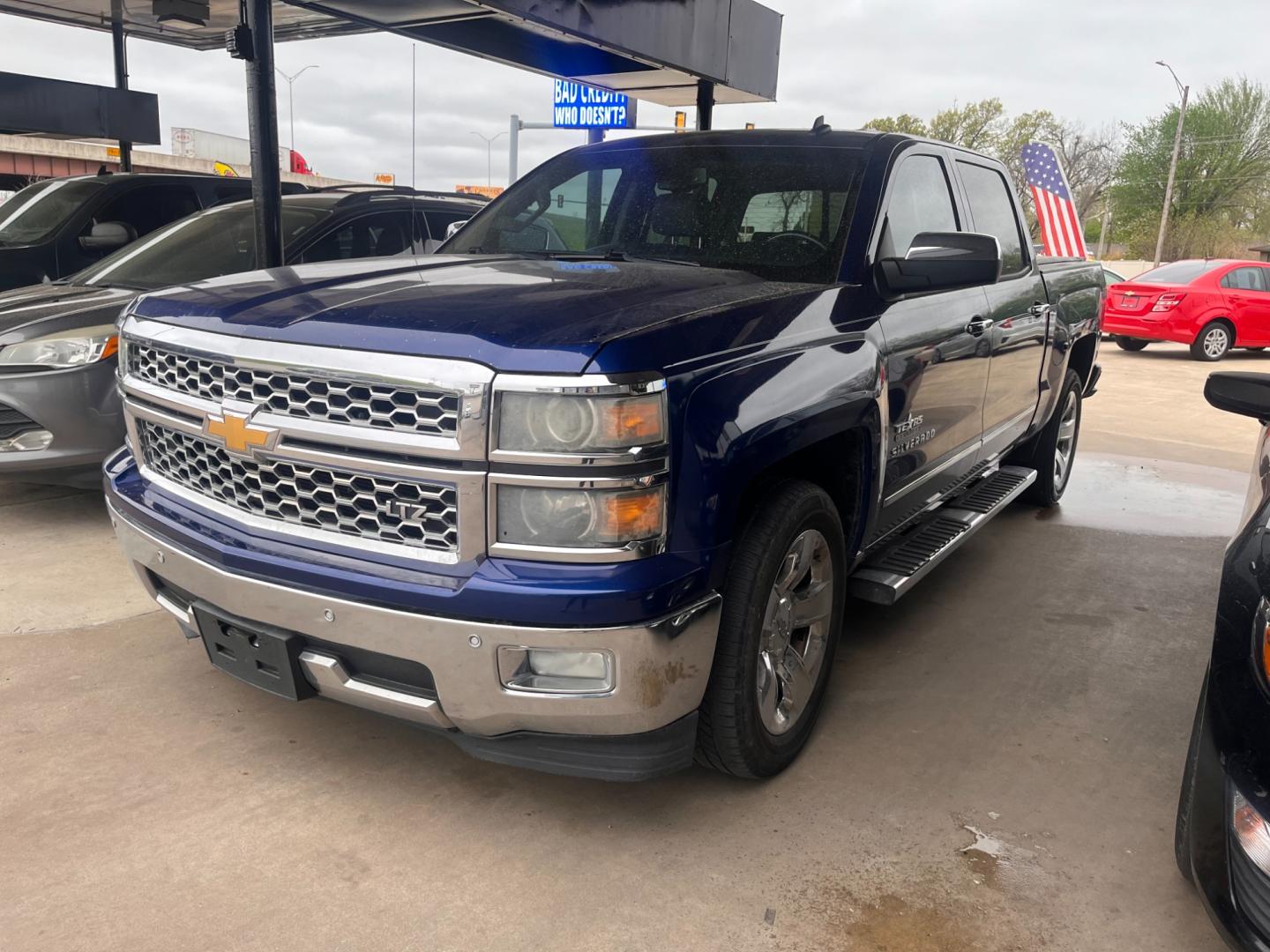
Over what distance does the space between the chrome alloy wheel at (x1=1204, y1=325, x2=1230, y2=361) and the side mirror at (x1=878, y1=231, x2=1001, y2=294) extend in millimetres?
14581

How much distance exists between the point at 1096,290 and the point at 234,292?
17.2 ft

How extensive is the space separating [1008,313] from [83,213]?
6.69m

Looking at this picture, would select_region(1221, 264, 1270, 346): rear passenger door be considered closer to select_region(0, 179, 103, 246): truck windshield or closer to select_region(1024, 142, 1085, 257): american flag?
select_region(1024, 142, 1085, 257): american flag

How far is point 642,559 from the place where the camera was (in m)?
2.22

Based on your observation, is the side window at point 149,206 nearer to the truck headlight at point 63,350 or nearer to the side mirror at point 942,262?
the truck headlight at point 63,350

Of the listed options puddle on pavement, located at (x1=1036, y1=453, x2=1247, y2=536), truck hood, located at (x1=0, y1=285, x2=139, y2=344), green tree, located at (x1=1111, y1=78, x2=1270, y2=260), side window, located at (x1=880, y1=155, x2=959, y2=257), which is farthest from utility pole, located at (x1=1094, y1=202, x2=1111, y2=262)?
truck hood, located at (x1=0, y1=285, x2=139, y2=344)

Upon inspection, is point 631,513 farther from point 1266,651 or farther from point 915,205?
point 915,205

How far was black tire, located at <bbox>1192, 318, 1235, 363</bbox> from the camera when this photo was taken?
15438 mm

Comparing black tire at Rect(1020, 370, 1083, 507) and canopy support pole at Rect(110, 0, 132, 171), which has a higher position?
canopy support pole at Rect(110, 0, 132, 171)

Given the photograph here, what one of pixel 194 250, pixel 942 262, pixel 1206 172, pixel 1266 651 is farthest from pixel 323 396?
pixel 1206 172

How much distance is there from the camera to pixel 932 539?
4.04m

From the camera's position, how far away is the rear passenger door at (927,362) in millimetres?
3281

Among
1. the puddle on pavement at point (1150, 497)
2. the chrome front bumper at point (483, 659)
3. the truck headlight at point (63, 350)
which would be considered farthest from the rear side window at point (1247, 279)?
the chrome front bumper at point (483, 659)

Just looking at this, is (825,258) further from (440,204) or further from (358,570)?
(440,204)
